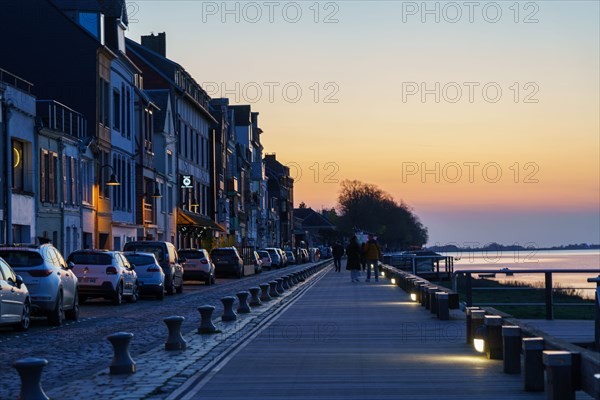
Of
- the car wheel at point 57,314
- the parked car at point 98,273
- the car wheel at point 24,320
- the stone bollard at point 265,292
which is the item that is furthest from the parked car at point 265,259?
the car wheel at point 24,320

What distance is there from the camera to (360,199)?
19800 centimetres

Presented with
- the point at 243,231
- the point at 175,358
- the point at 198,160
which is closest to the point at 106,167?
the point at 198,160

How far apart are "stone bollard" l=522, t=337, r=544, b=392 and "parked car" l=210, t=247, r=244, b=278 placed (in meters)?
54.7

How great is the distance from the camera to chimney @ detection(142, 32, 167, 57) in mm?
92500

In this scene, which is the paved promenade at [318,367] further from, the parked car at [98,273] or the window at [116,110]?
the window at [116,110]

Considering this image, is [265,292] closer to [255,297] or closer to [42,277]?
[255,297]

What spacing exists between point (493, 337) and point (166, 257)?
28.4 metres

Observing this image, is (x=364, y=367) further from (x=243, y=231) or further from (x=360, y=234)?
(x=243, y=231)

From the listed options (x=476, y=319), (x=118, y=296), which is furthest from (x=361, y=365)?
(x=118, y=296)

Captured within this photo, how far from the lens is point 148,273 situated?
39469mm

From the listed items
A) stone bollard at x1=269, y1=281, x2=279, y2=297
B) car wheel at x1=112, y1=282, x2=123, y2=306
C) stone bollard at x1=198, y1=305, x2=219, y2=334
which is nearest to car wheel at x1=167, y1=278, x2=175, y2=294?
stone bollard at x1=269, y1=281, x2=279, y2=297

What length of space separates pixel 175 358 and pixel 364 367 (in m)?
2.81

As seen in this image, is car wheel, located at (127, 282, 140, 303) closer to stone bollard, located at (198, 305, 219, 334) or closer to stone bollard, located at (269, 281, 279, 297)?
stone bollard, located at (269, 281, 279, 297)

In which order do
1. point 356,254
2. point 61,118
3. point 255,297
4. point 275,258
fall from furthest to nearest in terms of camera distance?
point 275,258, point 61,118, point 356,254, point 255,297
